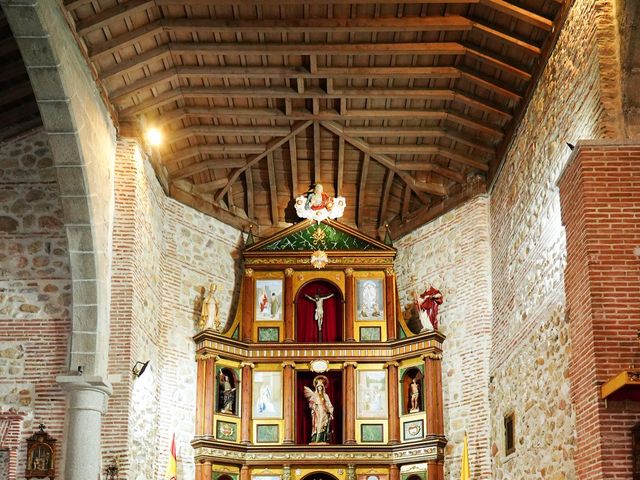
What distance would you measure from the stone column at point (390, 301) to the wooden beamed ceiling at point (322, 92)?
1.27m

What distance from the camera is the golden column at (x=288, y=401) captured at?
63.8ft

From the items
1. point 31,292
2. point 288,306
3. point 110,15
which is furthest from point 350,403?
point 110,15

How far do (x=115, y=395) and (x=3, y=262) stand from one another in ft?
9.25

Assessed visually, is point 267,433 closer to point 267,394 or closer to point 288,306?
point 267,394

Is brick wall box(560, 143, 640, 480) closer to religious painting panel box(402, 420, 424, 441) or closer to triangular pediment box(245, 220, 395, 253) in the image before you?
religious painting panel box(402, 420, 424, 441)

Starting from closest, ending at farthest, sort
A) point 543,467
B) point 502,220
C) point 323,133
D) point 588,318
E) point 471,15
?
point 588,318 < point 543,467 < point 471,15 < point 502,220 < point 323,133

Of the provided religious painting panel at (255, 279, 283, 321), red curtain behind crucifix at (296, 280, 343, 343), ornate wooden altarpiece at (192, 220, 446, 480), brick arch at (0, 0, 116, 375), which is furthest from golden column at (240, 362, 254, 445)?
brick arch at (0, 0, 116, 375)

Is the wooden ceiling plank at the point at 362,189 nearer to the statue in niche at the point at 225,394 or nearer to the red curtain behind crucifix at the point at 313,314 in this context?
the red curtain behind crucifix at the point at 313,314

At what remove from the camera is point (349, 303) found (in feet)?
67.1

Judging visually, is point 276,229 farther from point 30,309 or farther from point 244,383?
point 30,309

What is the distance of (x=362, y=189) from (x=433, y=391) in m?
4.52

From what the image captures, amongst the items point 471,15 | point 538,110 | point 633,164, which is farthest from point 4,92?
point 633,164

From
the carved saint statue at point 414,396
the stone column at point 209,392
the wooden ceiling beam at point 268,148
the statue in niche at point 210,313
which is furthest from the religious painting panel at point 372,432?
the wooden ceiling beam at point 268,148

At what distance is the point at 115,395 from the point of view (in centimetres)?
1588
